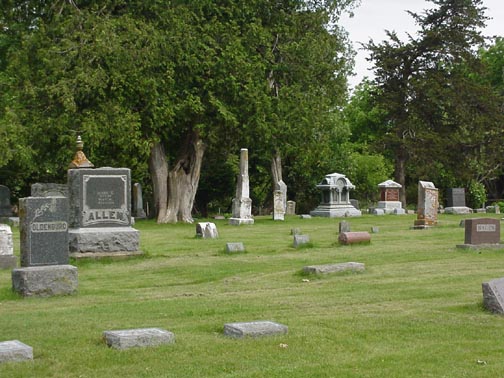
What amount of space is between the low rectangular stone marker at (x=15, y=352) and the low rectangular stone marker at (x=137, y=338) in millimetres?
864

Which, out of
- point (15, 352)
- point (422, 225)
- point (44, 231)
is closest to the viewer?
point (15, 352)

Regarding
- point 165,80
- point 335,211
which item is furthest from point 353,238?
point 335,211

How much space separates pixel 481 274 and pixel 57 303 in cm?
747

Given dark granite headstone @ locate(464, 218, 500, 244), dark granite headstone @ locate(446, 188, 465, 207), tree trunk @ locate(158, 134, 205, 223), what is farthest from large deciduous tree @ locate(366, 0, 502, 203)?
dark granite headstone @ locate(464, 218, 500, 244)

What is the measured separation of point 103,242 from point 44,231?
5.33 meters

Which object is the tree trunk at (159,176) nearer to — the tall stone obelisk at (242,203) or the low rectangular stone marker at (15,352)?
the tall stone obelisk at (242,203)

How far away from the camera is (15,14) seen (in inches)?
1329

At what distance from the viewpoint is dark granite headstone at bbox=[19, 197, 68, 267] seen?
42.3 ft

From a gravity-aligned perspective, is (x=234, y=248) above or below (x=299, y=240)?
below

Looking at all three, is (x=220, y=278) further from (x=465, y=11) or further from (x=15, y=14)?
(x=465, y=11)

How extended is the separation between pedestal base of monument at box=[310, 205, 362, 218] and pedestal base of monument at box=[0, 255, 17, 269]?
2419cm

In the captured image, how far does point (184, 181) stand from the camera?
36188 mm

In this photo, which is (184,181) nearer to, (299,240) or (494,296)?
(299,240)

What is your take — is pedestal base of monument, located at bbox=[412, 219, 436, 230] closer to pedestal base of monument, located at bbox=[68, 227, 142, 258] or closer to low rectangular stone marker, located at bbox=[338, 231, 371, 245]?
low rectangular stone marker, located at bbox=[338, 231, 371, 245]
